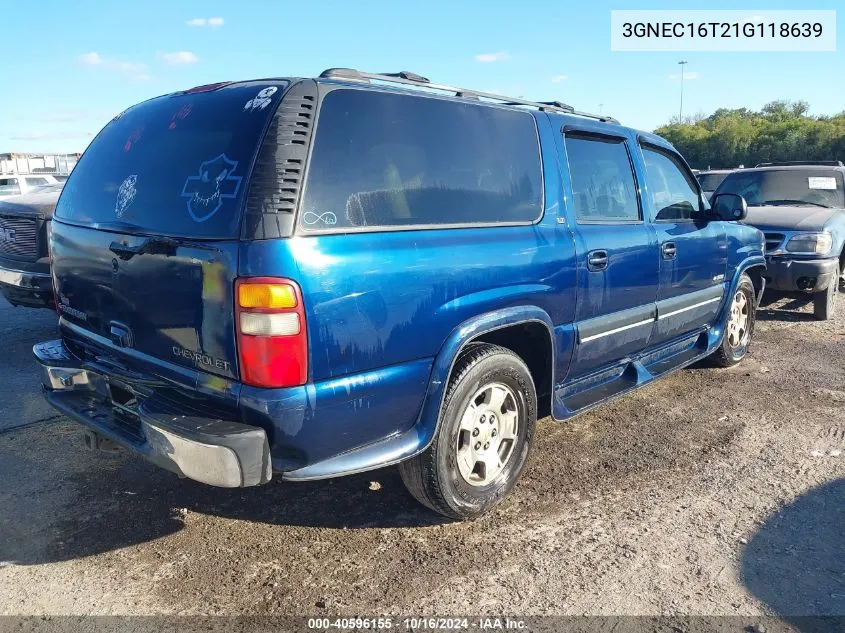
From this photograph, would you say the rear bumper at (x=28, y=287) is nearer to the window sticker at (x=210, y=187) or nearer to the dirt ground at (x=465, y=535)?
the dirt ground at (x=465, y=535)

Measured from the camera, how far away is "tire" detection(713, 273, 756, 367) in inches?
220

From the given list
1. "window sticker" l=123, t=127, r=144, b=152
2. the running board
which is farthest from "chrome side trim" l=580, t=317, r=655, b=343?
"window sticker" l=123, t=127, r=144, b=152

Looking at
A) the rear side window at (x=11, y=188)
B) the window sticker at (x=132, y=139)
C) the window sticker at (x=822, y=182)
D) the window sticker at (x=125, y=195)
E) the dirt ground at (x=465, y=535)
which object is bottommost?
the dirt ground at (x=465, y=535)

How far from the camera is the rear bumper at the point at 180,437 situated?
2.39 metres

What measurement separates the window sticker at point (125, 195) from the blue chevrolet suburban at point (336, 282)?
0.4 inches

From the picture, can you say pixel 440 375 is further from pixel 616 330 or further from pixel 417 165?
pixel 616 330

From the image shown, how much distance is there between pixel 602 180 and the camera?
158 inches

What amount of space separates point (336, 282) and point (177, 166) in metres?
0.93

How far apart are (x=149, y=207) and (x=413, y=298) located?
1182 mm

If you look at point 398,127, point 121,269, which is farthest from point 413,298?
point 121,269

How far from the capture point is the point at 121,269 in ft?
9.20

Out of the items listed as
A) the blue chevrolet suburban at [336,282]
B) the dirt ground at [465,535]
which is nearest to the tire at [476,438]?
the blue chevrolet suburban at [336,282]

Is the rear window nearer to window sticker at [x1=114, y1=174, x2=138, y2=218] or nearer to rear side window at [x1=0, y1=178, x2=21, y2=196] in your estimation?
window sticker at [x1=114, y1=174, x2=138, y2=218]

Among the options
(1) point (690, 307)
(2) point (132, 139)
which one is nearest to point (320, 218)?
(2) point (132, 139)
